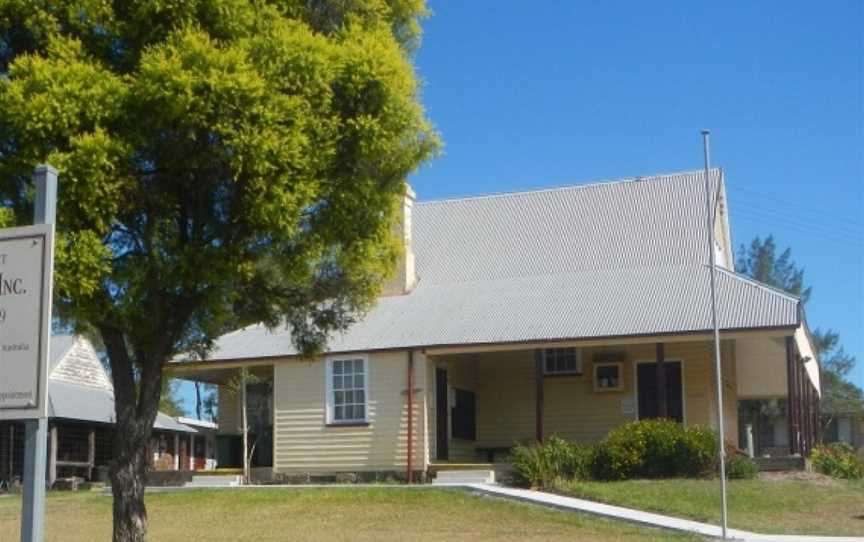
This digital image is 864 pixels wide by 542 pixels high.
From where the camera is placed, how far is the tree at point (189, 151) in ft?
38.3

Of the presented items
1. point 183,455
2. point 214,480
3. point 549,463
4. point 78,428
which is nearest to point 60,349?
point 78,428

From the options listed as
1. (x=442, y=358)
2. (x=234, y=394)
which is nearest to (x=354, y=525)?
(x=442, y=358)

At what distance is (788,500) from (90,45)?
13.3 meters

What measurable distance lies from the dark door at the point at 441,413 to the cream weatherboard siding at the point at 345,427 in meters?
1.03

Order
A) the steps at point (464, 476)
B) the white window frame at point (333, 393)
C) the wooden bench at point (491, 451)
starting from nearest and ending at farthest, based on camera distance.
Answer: the steps at point (464, 476), the white window frame at point (333, 393), the wooden bench at point (491, 451)

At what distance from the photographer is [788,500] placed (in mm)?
19859

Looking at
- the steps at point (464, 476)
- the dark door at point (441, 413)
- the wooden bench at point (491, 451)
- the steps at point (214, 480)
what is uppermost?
the dark door at point (441, 413)

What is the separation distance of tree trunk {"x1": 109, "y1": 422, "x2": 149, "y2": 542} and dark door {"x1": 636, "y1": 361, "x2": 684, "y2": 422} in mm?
15703

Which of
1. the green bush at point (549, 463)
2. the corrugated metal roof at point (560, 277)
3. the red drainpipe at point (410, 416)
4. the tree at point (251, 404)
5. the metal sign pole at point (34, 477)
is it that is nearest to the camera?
the metal sign pole at point (34, 477)

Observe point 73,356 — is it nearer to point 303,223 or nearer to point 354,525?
point 354,525

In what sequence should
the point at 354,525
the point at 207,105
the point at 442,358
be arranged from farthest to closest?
the point at 442,358
the point at 354,525
the point at 207,105

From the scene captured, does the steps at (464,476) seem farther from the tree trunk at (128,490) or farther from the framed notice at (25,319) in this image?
the framed notice at (25,319)

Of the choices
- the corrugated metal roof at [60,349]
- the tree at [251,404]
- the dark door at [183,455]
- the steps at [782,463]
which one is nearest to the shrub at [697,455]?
the steps at [782,463]

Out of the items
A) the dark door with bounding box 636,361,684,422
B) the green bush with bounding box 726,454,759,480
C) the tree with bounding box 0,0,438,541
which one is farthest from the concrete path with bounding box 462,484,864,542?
the tree with bounding box 0,0,438,541
